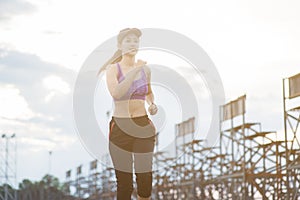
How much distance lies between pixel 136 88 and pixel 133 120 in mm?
285

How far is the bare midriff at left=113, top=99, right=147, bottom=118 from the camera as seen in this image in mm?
6320

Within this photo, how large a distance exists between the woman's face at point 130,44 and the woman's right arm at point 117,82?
16 centimetres

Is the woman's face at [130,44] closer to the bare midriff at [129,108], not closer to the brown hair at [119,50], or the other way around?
the brown hair at [119,50]

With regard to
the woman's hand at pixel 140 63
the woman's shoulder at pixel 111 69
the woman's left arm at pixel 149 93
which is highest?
the woman's hand at pixel 140 63

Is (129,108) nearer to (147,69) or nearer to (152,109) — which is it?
(152,109)

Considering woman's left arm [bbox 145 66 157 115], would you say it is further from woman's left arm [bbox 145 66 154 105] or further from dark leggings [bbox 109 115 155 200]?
dark leggings [bbox 109 115 155 200]

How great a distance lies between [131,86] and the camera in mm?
6234

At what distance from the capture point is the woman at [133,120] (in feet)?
20.7

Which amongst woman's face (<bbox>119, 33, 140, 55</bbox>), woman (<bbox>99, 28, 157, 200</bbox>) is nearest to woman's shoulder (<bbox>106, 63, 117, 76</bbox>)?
woman (<bbox>99, 28, 157, 200</bbox>)

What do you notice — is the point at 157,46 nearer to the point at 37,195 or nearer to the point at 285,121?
the point at 285,121

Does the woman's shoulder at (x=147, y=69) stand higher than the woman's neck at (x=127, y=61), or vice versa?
the woman's neck at (x=127, y=61)

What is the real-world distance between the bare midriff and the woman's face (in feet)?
1.32

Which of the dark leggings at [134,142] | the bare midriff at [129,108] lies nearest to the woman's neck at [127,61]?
the bare midriff at [129,108]

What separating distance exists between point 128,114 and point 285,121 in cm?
1996
